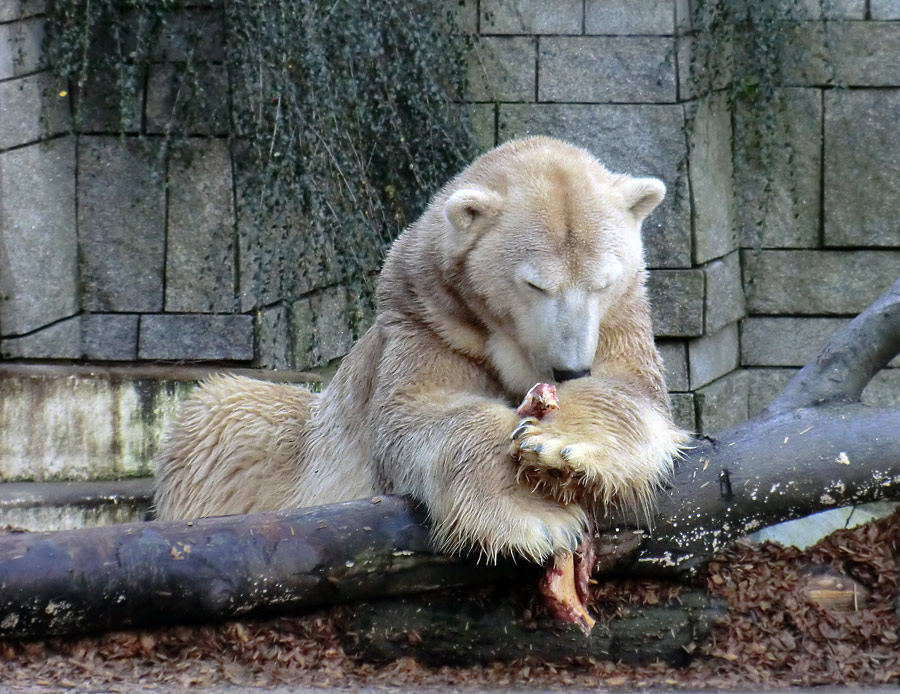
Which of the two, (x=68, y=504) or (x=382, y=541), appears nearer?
(x=382, y=541)

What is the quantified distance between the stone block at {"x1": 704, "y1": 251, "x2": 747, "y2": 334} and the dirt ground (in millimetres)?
2394

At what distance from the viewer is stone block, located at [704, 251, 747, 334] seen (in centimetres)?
547

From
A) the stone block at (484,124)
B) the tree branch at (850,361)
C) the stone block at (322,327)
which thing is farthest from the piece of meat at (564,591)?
the stone block at (484,124)

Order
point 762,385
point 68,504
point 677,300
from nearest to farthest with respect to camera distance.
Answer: point 68,504 < point 677,300 < point 762,385

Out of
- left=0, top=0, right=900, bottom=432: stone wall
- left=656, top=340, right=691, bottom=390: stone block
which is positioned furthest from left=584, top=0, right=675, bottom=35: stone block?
left=656, top=340, right=691, bottom=390: stone block

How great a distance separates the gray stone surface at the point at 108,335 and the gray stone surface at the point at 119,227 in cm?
4

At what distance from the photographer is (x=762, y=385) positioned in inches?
229

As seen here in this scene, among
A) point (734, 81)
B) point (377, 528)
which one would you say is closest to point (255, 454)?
point (377, 528)

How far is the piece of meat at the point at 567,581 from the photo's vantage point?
279 centimetres

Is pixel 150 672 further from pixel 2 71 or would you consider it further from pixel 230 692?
pixel 2 71

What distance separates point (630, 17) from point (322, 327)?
1.97m

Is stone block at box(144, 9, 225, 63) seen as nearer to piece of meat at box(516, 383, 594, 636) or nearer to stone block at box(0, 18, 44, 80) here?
stone block at box(0, 18, 44, 80)

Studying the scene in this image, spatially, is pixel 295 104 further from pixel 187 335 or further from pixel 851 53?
pixel 851 53

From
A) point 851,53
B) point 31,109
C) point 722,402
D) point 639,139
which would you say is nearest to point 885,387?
point 722,402
